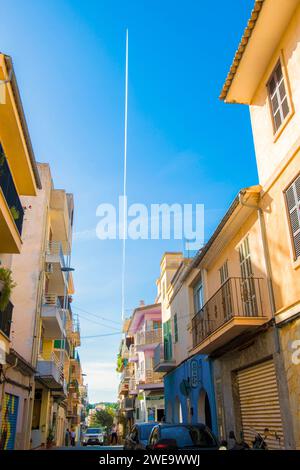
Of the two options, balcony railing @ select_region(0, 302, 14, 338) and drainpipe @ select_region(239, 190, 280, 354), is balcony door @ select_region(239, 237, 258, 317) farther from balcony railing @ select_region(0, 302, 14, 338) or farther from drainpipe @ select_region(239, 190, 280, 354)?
balcony railing @ select_region(0, 302, 14, 338)

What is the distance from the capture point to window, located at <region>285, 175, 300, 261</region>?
32.3ft

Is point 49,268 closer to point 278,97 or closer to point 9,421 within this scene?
point 9,421

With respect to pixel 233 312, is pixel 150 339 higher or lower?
higher

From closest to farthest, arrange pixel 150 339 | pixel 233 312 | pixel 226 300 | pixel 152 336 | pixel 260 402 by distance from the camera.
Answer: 1. pixel 260 402
2. pixel 233 312
3. pixel 226 300
4. pixel 150 339
5. pixel 152 336

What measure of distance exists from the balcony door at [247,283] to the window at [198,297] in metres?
5.79

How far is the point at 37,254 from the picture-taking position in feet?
77.8

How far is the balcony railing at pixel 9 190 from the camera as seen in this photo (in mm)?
12269

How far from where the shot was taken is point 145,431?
48.0ft

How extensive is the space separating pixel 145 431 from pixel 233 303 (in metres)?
5.56

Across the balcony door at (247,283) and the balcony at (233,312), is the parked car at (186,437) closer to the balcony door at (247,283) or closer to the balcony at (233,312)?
the balcony at (233,312)

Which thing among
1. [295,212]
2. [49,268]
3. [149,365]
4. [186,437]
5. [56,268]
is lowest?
[186,437]

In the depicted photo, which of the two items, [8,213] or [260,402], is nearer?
[260,402]

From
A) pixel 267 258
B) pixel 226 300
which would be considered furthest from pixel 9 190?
pixel 267 258

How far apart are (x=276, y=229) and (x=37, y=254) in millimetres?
15588
